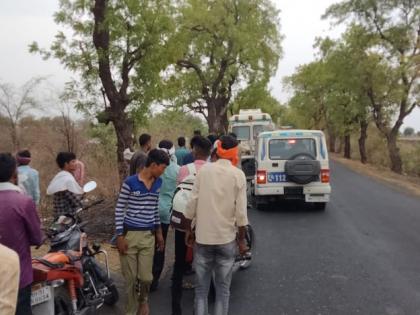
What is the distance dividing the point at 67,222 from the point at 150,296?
1612 millimetres

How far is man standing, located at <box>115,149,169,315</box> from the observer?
4.57 m

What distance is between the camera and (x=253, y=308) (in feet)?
17.5

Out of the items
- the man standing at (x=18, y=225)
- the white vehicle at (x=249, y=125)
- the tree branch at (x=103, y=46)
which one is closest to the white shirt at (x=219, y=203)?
the man standing at (x=18, y=225)

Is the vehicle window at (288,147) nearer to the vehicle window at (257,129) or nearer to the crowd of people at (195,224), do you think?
the crowd of people at (195,224)

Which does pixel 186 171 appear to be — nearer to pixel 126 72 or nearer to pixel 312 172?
pixel 126 72

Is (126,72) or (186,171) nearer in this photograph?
(186,171)

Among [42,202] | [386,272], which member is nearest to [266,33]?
[42,202]

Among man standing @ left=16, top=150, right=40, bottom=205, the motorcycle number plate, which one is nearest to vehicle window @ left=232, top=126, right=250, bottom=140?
man standing @ left=16, top=150, right=40, bottom=205

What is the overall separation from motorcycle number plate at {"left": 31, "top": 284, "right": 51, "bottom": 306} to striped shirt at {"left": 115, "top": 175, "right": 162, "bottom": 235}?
0.89 meters

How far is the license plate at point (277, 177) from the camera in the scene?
11.2 m

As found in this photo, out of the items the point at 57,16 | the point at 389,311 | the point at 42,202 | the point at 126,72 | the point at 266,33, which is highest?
the point at 266,33

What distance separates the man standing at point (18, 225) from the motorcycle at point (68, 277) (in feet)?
1.46

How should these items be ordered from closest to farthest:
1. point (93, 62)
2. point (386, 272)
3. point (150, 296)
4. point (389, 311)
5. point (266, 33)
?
point (389, 311) → point (150, 296) → point (386, 272) → point (93, 62) → point (266, 33)

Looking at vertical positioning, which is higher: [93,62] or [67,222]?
[93,62]
